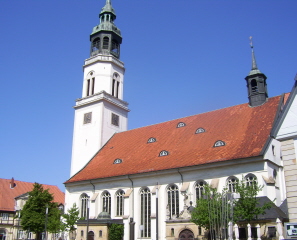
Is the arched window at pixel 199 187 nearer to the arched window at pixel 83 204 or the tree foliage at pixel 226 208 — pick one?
the tree foliage at pixel 226 208

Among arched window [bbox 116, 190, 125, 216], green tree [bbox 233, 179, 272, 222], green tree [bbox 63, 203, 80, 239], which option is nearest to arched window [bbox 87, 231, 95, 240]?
green tree [bbox 63, 203, 80, 239]

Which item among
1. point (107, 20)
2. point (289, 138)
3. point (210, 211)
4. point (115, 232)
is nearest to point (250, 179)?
point (210, 211)

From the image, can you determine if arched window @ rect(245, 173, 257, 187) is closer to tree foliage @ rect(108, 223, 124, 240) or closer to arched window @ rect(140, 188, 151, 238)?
arched window @ rect(140, 188, 151, 238)

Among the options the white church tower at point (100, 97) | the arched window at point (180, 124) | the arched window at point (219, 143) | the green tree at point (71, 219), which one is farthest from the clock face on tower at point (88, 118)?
the arched window at point (219, 143)

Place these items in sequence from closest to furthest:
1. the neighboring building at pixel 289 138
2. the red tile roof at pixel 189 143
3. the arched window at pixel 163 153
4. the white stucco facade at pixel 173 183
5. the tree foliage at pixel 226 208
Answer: the neighboring building at pixel 289 138 < the tree foliage at pixel 226 208 < the white stucco facade at pixel 173 183 < the red tile roof at pixel 189 143 < the arched window at pixel 163 153

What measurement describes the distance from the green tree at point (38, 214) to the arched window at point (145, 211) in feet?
29.7

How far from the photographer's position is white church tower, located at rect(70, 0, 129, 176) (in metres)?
42.2

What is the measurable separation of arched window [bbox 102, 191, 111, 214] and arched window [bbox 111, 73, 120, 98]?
14.7 m

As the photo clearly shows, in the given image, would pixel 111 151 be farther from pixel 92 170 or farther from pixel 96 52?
pixel 96 52

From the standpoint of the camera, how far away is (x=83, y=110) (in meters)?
44.2

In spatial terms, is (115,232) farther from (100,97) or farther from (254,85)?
(254,85)

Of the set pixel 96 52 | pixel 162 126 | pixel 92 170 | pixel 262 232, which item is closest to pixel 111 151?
pixel 92 170

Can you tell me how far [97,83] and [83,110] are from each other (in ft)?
13.1

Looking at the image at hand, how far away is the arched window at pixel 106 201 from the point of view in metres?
34.7
